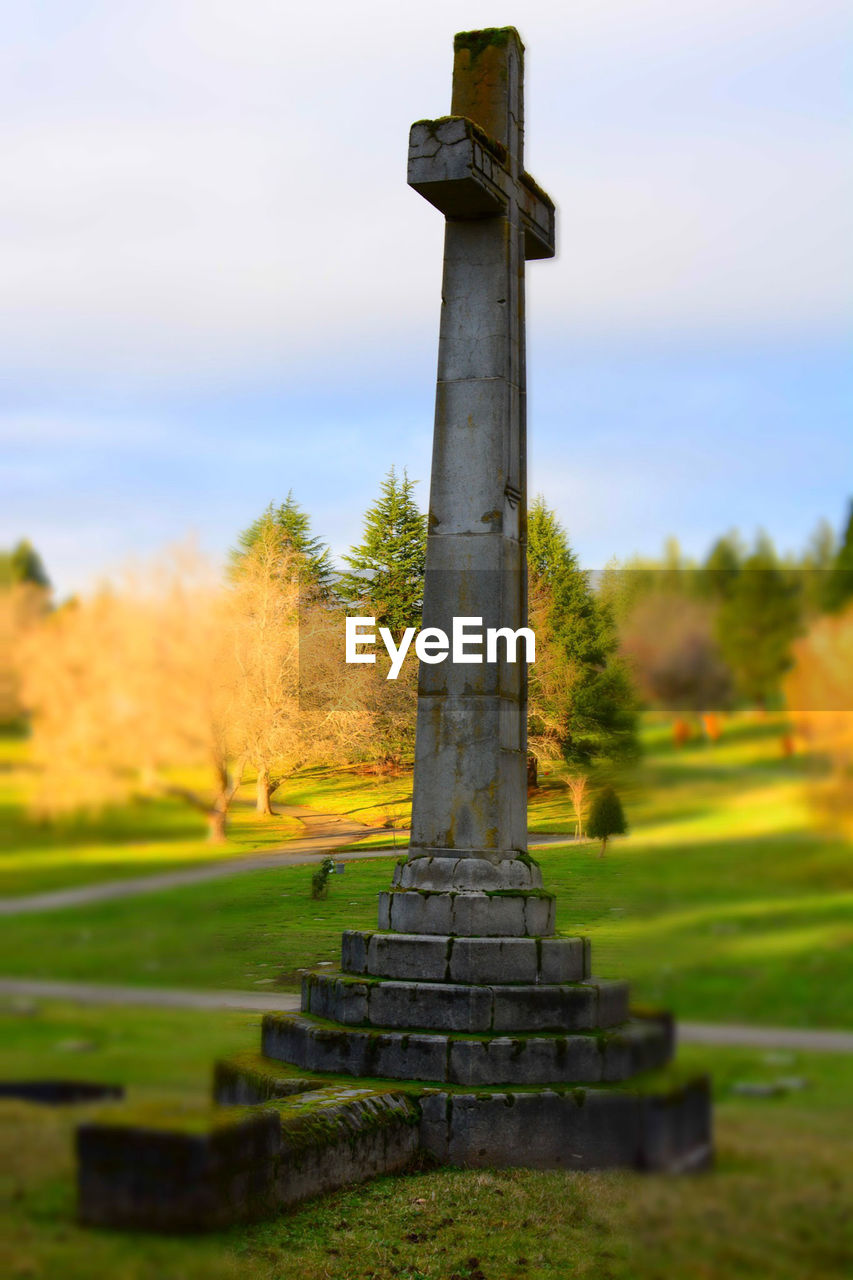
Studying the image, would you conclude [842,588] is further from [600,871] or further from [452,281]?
[600,871]

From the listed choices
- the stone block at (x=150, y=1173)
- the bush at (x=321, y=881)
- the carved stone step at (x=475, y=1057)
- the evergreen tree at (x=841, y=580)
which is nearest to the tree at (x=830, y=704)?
the evergreen tree at (x=841, y=580)

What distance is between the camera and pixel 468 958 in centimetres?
722

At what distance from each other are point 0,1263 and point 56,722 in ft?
1.51

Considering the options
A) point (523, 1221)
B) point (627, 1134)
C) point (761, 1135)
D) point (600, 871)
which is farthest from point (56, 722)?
point (600, 871)

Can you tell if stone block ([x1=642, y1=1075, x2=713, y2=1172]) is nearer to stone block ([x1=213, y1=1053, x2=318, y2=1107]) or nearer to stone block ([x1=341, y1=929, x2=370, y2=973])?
stone block ([x1=213, y1=1053, x2=318, y2=1107])

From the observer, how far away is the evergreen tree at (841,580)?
0.97m

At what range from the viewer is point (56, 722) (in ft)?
3.09

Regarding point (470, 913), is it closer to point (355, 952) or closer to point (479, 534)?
point (355, 952)

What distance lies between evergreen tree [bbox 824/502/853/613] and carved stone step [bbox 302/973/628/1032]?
621cm

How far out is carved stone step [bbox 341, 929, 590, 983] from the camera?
722 cm

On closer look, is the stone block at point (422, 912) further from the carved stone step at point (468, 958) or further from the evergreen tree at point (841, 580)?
the evergreen tree at point (841, 580)

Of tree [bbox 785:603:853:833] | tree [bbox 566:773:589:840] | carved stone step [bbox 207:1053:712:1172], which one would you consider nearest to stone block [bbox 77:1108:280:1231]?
tree [bbox 785:603:853:833]

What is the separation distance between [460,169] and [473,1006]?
17.3ft

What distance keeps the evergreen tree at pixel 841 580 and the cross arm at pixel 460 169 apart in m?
7.23
